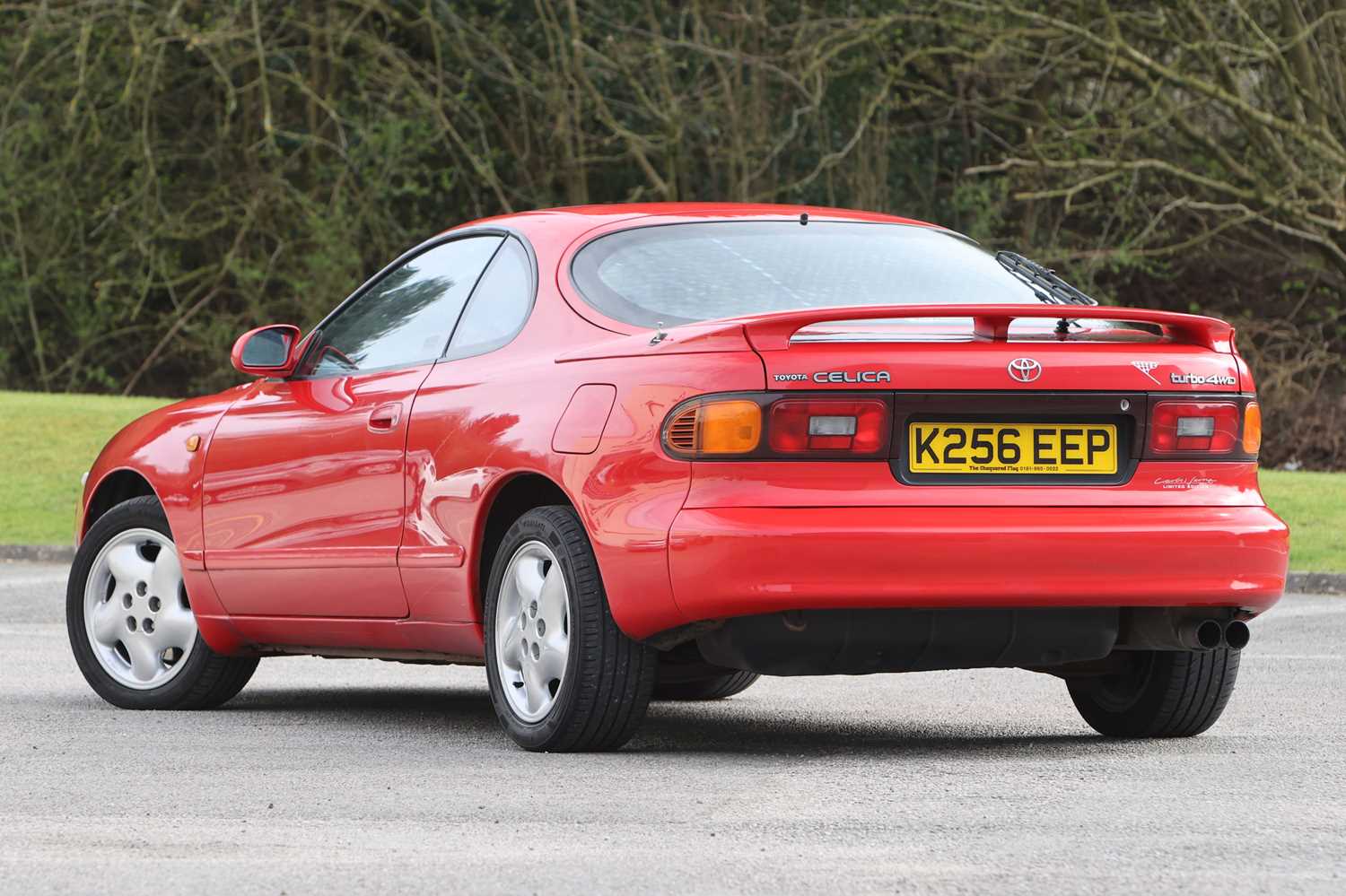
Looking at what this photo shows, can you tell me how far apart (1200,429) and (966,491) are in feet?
2.47

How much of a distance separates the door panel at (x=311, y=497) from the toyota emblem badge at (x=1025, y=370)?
1908 mm

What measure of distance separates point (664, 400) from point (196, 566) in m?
2.43

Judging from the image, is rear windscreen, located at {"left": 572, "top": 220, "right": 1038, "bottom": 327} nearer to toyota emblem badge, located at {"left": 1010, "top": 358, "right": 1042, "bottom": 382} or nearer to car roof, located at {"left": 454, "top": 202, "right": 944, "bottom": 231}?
car roof, located at {"left": 454, "top": 202, "right": 944, "bottom": 231}

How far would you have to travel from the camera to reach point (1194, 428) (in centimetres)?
625

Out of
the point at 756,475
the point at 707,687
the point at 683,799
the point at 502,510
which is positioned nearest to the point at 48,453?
the point at 707,687

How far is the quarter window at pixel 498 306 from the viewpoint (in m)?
6.77

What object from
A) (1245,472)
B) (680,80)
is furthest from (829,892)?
(680,80)

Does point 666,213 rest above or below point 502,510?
above

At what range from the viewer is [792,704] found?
8.27 metres

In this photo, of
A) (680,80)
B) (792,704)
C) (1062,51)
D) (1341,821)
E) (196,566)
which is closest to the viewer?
(1341,821)

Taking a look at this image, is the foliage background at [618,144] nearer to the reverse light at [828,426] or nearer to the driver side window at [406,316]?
the driver side window at [406,316]

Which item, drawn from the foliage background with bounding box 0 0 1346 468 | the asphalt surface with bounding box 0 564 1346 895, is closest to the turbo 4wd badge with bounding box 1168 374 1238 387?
the asphalt surface with bounding box 0 564 1346 895

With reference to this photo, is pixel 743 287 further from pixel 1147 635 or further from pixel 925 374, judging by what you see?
pixel 1147 635

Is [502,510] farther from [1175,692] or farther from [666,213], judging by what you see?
[1175,692]
